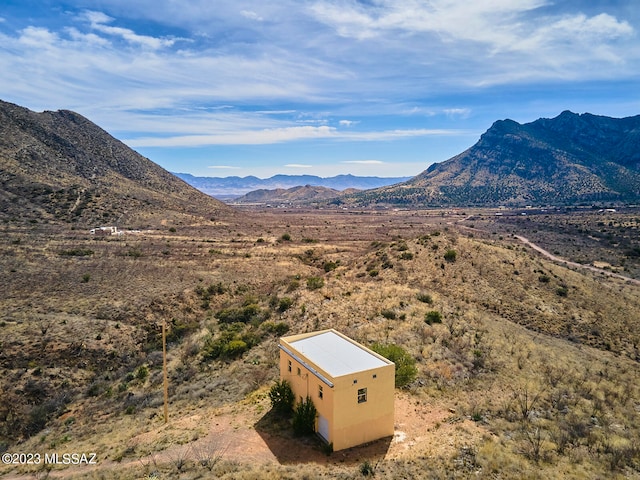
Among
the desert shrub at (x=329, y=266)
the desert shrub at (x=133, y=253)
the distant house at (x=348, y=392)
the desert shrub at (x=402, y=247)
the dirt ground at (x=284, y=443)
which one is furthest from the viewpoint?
the desert shrub at (x=133, y=253)

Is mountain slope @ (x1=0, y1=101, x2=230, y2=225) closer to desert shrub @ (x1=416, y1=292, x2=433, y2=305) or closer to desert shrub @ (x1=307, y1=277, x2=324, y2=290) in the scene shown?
desert shrub @ (x1=307, y1=277, x2=324, y2=290)

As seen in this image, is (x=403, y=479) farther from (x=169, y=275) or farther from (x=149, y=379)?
(x=169, y=275)

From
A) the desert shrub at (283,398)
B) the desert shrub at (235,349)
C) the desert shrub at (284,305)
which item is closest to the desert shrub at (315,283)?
the desert shrub at (284,305)

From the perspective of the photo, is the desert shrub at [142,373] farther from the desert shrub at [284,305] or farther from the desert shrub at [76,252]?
the desert shrub at [76,252]

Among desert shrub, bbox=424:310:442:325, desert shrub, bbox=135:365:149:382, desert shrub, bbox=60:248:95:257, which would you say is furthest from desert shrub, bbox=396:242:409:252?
desert shrub, bbox=60:248:95:257

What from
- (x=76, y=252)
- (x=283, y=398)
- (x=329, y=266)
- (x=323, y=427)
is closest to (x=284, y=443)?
(x=323, y=427)

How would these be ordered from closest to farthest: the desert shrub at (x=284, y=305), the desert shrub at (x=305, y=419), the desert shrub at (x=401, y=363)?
the desert shrub at (x=305, y=419) < the desert shrub at (x=401, y=363) < the desert shrub at (x=284, y=305)
